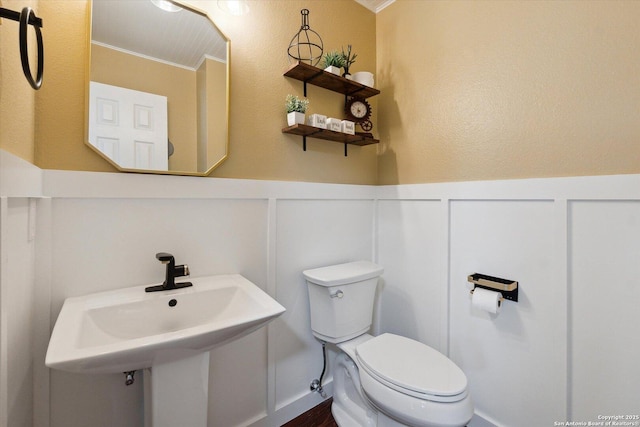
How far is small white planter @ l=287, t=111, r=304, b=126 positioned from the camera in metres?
1.47

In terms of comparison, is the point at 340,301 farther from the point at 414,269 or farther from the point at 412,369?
the point at 414,269

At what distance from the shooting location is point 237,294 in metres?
1.19

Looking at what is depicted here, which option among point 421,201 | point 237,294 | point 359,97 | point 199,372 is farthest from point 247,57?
point 199,372

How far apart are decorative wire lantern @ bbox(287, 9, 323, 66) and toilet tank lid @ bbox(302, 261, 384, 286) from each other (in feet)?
3.77

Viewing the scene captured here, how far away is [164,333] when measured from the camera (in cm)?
98

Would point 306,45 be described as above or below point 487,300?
above

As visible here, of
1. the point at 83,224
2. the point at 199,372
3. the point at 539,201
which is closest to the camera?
the point at 199,372

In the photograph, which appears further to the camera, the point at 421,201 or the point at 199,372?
the point at 421,201

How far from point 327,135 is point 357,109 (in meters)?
0.35

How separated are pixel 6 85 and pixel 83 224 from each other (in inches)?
20.0

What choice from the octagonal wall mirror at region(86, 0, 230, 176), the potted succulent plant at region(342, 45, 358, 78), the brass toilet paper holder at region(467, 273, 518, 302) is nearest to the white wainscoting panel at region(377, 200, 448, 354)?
the brass toilet paper holder at region(467, 273, 518, 302)

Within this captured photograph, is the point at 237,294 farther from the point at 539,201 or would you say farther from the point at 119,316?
the point at 539,201

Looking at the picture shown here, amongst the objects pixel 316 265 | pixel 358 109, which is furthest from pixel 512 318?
pixel 358 109

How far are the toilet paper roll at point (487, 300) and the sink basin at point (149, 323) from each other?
97cm
